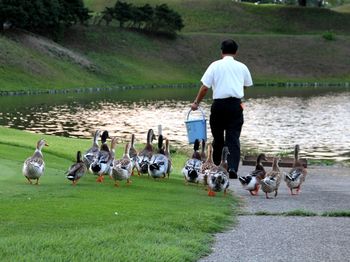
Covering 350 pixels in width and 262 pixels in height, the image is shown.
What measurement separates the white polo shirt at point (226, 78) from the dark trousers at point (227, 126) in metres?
0.18

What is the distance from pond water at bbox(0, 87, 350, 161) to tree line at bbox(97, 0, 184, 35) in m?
42.4

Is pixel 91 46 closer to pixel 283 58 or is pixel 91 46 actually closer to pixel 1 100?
pixel 283 58

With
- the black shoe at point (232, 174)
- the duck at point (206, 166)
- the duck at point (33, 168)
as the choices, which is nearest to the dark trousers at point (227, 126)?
the black shoe at point (232, 174)

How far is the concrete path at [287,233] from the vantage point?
35.1 ft

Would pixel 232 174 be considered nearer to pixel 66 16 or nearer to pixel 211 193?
pixel 211 193

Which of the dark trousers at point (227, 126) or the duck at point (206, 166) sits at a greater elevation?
the dark trousers at point (227, 126)

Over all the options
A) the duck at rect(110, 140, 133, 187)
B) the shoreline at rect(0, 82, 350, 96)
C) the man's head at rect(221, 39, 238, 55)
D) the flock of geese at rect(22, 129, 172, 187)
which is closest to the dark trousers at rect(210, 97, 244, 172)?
the man's head at rect(221, 39, 238, 55)

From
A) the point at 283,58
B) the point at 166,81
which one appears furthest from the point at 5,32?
the point at 283,58

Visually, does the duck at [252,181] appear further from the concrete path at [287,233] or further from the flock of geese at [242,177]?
the concrete path at [287,233]

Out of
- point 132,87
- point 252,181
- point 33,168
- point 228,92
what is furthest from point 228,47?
point 132,87

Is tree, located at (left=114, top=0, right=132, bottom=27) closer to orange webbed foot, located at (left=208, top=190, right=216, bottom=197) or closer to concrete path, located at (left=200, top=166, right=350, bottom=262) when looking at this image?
concrete path, located at (left=200, top=166, right=350, bottom=262)

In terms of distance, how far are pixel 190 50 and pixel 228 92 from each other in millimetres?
116052

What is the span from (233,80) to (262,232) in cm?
690

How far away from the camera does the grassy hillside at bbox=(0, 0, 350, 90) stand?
104062 millimetres
